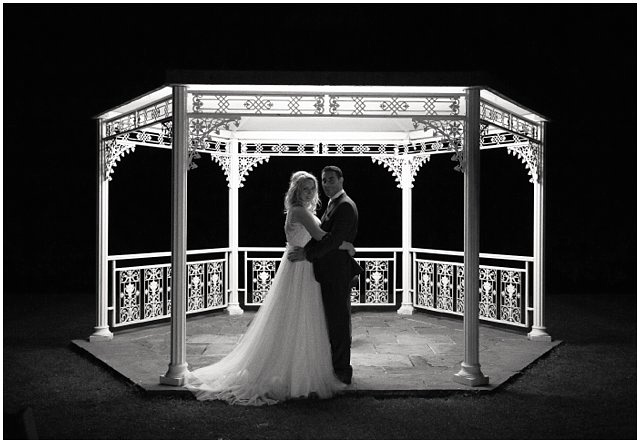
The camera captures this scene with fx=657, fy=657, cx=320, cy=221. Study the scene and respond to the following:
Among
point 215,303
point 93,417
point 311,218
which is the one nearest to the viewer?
point 93,417

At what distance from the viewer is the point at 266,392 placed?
Result: 5438mm

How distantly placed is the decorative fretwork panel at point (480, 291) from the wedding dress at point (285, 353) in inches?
138

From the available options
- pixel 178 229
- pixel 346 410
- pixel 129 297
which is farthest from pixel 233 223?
pixel 346 410

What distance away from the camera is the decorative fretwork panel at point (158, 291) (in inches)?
341

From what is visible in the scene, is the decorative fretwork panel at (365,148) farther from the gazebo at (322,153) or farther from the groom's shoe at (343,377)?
the groom's shoe at (343,377)

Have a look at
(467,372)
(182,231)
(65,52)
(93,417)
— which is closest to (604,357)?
(467,372)

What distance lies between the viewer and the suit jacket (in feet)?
18.5

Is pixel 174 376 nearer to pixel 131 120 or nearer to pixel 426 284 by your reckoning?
pixel 131 120

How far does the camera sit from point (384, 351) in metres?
7.44

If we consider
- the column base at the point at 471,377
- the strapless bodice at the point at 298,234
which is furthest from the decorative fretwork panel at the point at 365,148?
the column base at the point at 471,377

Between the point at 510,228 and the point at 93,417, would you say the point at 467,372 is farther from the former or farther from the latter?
the point at 510,228

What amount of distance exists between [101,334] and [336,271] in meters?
3.83

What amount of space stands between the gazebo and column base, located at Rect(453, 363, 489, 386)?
11 millimetres

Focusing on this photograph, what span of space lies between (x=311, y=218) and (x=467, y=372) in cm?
202
